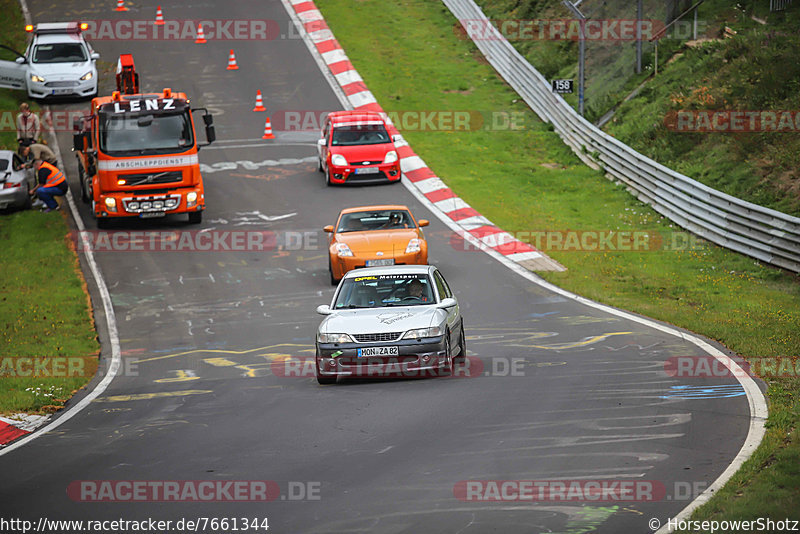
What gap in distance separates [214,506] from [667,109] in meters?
22.4

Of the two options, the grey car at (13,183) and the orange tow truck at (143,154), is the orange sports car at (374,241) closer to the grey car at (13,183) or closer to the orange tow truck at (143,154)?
the orange tow truck at (143,154)

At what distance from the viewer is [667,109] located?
28297 millimetres

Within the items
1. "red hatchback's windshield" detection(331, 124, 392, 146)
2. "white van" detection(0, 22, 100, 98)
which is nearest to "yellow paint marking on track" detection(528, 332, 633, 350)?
"red hatchback's windshield" detection(331, 124, 392, 146)

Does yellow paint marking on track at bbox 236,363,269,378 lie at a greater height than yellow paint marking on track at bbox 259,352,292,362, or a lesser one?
greater

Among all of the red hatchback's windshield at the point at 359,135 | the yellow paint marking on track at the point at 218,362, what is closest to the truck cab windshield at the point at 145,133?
the red hatchback's windshield at the point at 359,135

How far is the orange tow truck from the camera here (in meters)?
23.8

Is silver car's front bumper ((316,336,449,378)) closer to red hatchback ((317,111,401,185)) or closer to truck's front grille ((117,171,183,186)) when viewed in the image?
truck's front grille ((117,171,183,186))

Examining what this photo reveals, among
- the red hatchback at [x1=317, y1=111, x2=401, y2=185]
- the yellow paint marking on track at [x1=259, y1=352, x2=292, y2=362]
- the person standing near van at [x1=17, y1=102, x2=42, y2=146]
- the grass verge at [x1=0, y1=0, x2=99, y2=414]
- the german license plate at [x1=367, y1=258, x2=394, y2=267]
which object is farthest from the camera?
the person standing near van at [x1=17, y1=102, x2=42, y2=146]

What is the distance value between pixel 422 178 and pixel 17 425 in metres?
17.6

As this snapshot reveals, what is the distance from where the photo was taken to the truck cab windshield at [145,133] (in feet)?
78.0

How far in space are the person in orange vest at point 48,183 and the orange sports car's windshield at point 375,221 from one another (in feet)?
30.1

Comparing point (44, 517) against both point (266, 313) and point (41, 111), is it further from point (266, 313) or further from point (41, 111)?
point (41, 111)

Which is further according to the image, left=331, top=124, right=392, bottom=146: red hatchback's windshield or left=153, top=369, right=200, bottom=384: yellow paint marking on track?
left=331, top=124, right=392, bottom=146: red hatchback's windshield

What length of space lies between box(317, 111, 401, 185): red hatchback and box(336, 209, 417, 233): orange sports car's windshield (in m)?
6.63
